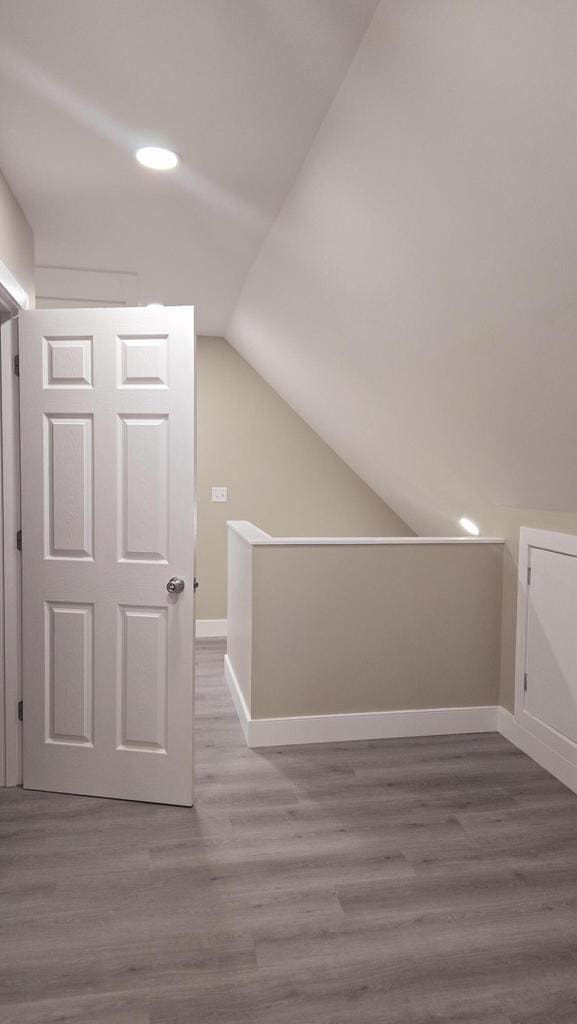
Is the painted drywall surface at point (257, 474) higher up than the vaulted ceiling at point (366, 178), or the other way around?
the vaulted ceiling at point (366, 178)

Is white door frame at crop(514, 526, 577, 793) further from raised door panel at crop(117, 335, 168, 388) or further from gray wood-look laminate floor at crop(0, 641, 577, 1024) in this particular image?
raised door panel at crop(117, 335, 168, 388)

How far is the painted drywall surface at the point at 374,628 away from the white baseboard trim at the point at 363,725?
0.11ft

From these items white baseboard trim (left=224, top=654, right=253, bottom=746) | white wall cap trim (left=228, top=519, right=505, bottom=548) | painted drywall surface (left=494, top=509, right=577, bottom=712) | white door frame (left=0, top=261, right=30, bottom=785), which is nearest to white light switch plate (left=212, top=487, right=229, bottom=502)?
white baseboard trim (left=224, top=654, right=253, bottom=746)

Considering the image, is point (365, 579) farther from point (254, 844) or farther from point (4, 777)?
point (4, 777)

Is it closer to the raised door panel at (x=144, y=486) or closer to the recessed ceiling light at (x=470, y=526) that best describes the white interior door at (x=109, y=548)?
the raised door panel at (x=144, y=486)

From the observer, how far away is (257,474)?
5367 millimetres

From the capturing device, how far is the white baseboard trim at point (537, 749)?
2.71 metres

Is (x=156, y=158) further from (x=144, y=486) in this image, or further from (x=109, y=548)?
(x=109, y=548)

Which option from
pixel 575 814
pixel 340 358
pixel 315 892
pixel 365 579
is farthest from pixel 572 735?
pixel 340 358

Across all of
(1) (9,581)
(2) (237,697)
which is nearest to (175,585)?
(1) (9,581)

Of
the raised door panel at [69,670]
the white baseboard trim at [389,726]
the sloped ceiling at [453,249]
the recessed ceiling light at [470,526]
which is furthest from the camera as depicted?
the recessed ceiling light at [470,526]

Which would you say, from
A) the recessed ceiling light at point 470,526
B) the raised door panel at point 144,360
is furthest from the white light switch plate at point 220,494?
the raised door panel at point 144,360

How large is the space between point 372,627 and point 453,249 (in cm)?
183

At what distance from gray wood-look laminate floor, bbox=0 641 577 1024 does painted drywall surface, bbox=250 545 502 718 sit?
0.38 meters
